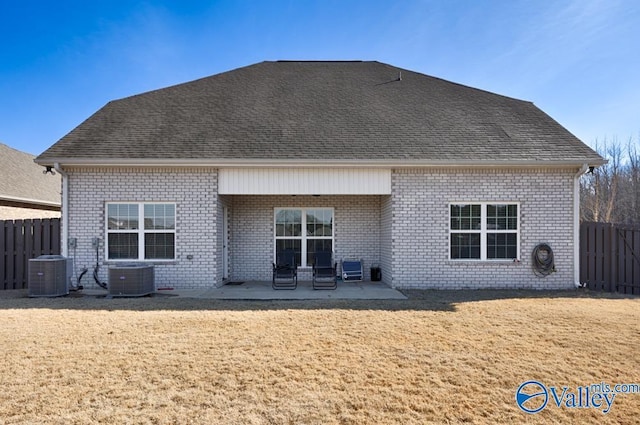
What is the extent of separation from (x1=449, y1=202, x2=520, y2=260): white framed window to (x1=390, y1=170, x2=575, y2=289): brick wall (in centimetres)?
19

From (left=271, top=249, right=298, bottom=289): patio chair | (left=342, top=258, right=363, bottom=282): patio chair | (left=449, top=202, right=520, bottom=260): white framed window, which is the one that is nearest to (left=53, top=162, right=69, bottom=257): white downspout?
(left=271, top=249, right=298, bottom=289): patio chair

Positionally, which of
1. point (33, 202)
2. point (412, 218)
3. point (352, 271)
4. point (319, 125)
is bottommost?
point (352, 271)

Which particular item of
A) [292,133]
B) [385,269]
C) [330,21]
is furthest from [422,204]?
[330,21]

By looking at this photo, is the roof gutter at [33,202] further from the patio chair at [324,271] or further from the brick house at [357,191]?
the patio chair at [324,271]

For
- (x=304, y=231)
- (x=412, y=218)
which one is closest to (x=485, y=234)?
(x=412, y=218)

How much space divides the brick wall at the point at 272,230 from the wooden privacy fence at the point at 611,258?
Answer: 5.63m

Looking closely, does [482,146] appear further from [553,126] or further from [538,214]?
[553,126]

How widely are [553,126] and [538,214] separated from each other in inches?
133

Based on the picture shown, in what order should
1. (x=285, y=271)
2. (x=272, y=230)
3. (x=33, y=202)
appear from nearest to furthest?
(x=285, y=271)
(x=272, y=230)
(x=33, y=202)

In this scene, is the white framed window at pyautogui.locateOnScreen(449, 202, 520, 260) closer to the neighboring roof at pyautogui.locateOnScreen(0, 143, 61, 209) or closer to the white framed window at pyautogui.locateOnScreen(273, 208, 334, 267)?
the white framed window at pyautogui.locateOnScreen(273, 208, 334, 267)

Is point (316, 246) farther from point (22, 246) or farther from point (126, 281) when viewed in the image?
point (22, 246)

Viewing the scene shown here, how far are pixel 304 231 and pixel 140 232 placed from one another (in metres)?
4.56

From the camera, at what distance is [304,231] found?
434 inches

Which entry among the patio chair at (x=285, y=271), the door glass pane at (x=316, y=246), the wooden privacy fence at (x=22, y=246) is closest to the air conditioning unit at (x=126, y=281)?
the wooden privacy fence at (x=22, y=246)
